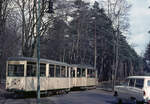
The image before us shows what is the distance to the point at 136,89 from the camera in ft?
57.4

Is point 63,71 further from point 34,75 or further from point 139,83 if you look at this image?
point 139,83

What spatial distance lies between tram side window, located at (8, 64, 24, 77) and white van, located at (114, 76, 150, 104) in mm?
6948

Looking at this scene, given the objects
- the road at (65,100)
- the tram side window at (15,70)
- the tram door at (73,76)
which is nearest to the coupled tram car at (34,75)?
the tram side window at (15,70)

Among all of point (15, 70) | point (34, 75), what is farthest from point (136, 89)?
point (15, 70)

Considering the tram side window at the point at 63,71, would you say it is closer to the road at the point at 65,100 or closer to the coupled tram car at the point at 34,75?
the coupled tram car at the point at 34,75

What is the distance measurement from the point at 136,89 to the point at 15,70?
8.86 meters

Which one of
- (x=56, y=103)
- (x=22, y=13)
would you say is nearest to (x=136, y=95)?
(x=56, y=103)

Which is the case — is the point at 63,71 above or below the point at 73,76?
above

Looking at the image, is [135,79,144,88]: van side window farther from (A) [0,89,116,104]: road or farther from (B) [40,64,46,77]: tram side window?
(B) [40,64,46,77]: tram side window

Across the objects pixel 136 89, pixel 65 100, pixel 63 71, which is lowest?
pixel 65 100

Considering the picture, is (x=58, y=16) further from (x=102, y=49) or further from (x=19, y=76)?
(x=102, y=49)

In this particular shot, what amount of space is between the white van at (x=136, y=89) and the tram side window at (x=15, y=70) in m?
6.95

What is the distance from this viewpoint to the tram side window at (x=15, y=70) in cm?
2175

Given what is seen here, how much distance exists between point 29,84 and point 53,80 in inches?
147
